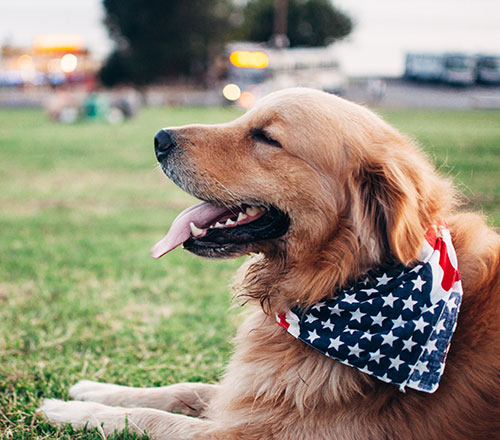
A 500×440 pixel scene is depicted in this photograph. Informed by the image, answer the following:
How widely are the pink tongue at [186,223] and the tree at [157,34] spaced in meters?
49.4

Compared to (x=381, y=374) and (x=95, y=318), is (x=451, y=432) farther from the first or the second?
(x=95, y=318)

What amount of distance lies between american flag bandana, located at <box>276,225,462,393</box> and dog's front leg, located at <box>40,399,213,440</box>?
0.72 metres

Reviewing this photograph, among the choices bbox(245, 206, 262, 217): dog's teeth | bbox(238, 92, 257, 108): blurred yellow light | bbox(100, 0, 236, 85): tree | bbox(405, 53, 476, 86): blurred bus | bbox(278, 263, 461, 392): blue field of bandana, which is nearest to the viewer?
bbox(278, 263, 461, 392): blue field of bandana

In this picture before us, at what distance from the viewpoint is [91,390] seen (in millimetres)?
3143

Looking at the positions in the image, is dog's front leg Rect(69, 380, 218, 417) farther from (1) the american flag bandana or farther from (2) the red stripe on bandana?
(1) the american flag bandana

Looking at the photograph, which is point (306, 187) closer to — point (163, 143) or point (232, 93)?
point (163, 143)

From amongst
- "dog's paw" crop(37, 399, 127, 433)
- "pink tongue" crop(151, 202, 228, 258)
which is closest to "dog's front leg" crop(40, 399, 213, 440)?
"dog's paw" crop(37, 399, 127, 433)

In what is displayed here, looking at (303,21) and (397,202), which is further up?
(397,202)

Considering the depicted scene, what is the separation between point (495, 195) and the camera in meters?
8.90

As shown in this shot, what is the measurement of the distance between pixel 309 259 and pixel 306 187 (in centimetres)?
36

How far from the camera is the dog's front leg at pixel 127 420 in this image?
8.56ft

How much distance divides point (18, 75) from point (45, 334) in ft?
188

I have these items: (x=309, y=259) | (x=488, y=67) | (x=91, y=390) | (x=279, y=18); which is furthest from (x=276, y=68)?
(x=309, y=259)

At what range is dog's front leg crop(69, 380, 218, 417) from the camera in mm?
3021
